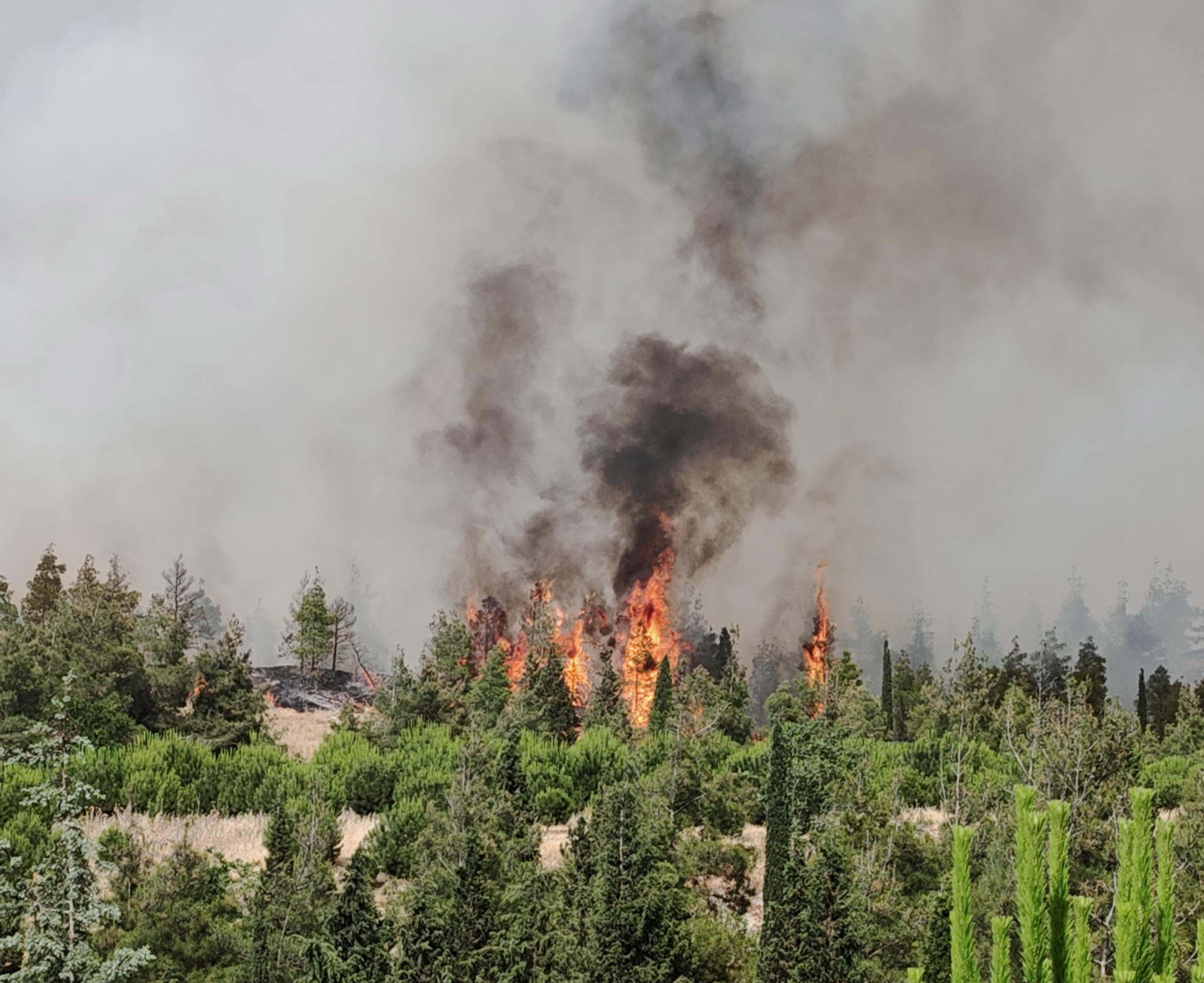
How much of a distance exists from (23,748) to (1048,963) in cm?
4072

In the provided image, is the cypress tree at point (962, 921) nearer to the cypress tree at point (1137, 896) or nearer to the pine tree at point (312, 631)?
the cypress tree at point (1137, 896)

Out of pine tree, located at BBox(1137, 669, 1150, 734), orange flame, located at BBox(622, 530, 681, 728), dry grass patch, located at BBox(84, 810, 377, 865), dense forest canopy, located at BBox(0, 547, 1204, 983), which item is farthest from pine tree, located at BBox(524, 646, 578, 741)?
pine tree, located at BBox(1137, 669, 1150, 734)

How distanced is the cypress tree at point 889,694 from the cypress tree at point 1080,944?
54770mm

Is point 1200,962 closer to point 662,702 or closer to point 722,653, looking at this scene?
point 662,702

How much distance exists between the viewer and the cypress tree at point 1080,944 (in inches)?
264

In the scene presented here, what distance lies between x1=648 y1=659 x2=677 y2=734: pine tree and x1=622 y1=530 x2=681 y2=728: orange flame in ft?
31.0

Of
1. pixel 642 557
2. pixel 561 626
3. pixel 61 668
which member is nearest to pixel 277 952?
pixel 61 668

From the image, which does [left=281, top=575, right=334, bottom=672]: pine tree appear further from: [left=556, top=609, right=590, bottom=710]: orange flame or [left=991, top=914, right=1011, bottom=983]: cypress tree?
[left=991, top=914, right=1011, bottom=983]: cypress tree

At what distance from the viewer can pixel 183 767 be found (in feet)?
117

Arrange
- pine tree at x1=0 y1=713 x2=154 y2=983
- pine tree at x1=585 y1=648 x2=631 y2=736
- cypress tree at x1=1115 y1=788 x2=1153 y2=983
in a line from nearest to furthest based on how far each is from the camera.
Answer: cypress tree at x1=1115 y1=788 x2=1153 y2=983, pine tree at x1=0 y1=713 x2=154 y2=983, pine tree at x1=585 y1=648 x2=631 y2=736

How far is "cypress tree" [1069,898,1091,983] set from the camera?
22.0 ft

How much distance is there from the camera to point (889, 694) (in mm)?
63688

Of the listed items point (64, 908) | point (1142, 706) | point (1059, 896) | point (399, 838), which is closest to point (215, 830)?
point (399, 838)

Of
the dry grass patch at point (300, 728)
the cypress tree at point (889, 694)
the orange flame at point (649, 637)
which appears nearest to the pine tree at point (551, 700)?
the dry grass patch at point (300, 728)
